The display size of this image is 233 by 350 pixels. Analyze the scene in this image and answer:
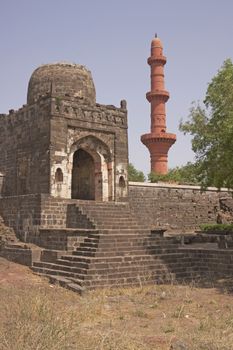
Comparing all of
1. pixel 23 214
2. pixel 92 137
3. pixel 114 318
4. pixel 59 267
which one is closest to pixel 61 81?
pixel 92 137

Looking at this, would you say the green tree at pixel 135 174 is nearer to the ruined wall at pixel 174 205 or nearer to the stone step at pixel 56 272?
the ruined wall at pixel 174 205

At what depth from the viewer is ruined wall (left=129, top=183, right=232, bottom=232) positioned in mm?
21781

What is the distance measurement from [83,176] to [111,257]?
8.02 meters

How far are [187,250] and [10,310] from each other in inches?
309

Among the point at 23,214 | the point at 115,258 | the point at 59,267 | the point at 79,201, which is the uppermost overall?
the point at 79,201

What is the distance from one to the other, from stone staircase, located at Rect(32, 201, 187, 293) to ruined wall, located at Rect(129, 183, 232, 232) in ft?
22.7

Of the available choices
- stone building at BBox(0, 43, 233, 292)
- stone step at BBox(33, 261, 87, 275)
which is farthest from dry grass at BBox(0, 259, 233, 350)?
stone building at BBox(0, 43, 233, 292)

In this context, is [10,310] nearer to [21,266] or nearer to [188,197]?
[21,266]

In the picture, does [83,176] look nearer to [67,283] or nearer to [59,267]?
[59,267]

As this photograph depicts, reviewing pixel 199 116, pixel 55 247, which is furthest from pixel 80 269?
pixel 199 116

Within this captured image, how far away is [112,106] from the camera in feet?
58.7

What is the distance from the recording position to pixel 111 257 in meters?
11.6

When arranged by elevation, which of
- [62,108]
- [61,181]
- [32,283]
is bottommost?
[32,283]

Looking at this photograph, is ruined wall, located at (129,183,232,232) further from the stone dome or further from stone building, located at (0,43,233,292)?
the stone dome
